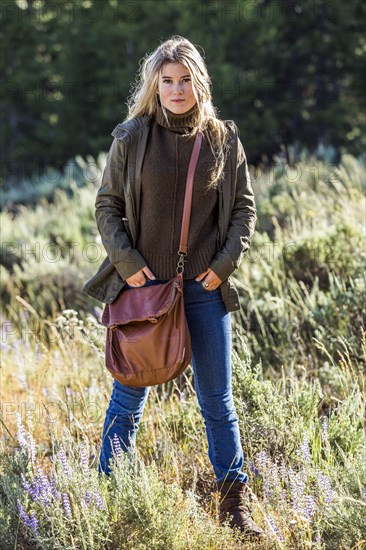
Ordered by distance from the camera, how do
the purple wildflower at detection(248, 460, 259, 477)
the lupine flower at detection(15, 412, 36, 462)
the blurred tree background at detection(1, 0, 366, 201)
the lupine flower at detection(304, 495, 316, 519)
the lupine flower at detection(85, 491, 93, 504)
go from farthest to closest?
the blurred tree background at detection(1, 0, 366, 201) → the purple wildflower at detection(248, 460, 259, 477) → the lupine flower at detection(15, 412, 36, 462) → the lupine flower at detection(85, 491, 93, 504) → the lupine flower at detection(304, 495, 316, 519)

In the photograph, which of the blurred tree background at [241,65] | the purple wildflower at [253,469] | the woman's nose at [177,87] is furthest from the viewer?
the blurred tree background at [241,65]

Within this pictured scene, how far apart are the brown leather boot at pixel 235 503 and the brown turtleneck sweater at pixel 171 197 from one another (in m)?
0.89

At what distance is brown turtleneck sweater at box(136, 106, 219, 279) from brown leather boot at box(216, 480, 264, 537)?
0.89 meters

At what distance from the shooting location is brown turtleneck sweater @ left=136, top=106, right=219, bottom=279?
309 cm

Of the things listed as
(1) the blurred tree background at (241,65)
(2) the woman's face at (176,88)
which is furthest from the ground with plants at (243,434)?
(1) the blurred tree background at (241,65)

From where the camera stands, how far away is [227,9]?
15.1 metres

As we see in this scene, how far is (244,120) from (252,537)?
42.3 ft

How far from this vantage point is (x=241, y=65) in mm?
15914

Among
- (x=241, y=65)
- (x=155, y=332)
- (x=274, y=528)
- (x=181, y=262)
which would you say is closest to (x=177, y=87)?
(x=181, y=262)

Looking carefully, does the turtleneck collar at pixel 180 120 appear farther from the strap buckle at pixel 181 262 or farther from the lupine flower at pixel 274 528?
the lupine flower at pixel 274 528

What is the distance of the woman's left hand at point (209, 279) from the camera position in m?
3.10

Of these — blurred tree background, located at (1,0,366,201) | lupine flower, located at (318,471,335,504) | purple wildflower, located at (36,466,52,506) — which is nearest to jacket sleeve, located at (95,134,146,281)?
purple wildflower, located at (36,466,52,506)

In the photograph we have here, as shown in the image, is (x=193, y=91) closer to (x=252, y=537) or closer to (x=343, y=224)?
(x=252, y=537)

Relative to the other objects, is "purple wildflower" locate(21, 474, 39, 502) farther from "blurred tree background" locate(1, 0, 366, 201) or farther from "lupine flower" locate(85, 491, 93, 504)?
"blurred tree background" locate(1, 0, 366, 201)
